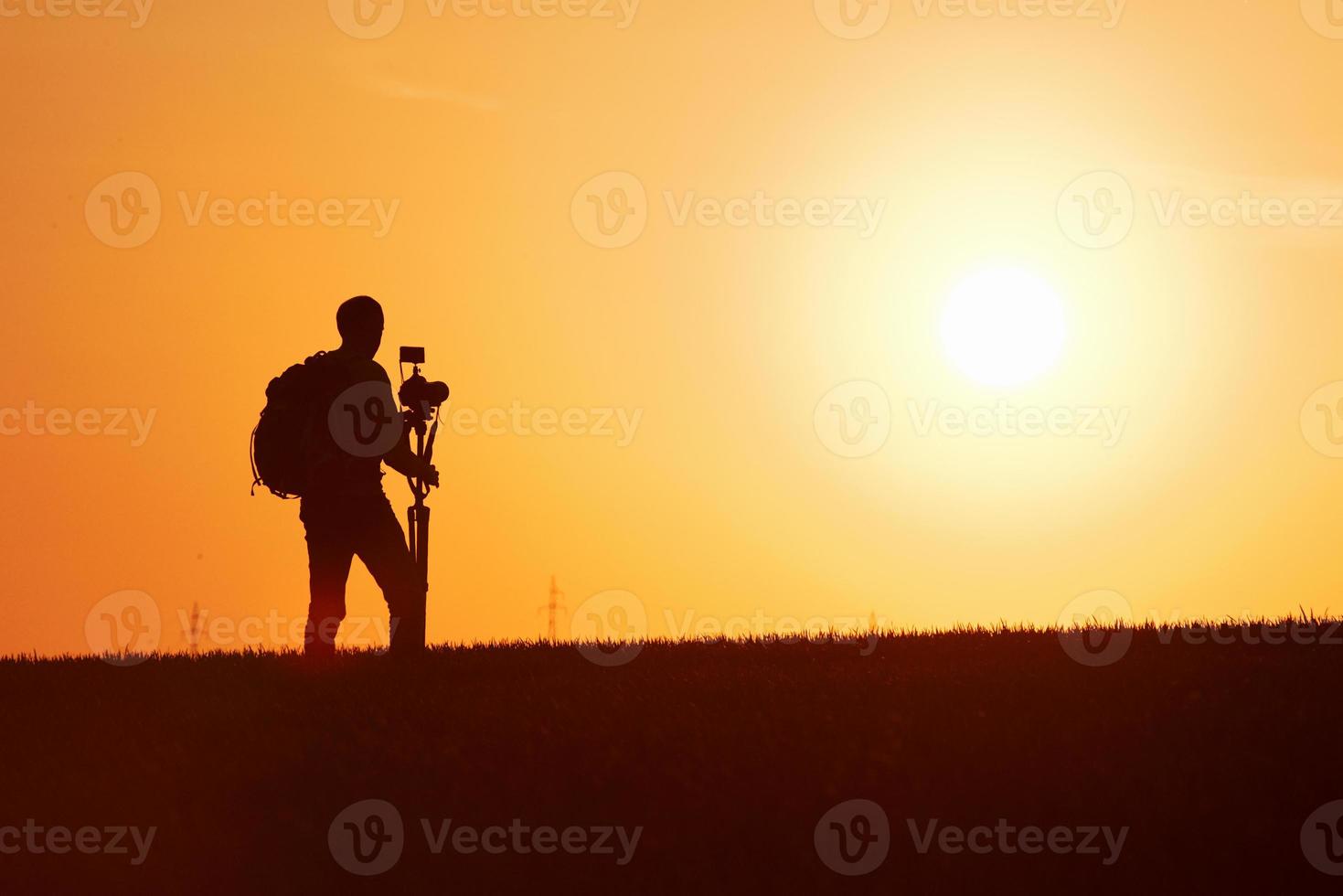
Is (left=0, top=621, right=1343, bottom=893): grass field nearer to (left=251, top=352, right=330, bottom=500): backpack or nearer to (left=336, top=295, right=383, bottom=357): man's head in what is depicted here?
(left=251, top=352, right=330, bottom=500): backpack

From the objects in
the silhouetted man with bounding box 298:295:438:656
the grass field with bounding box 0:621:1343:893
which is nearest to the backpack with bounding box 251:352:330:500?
the silhouetted man with bounding box 298:295:438:656

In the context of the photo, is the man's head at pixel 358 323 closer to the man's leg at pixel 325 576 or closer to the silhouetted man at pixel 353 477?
the silhouetted man at pixel 353 477

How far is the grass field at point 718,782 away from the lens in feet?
27.2

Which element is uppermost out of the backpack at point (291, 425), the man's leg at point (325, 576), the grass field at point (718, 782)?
the backpack at point (291, 425)

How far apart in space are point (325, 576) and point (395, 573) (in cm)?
53

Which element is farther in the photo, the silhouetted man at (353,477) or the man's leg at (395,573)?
the man's leg at (395,573)

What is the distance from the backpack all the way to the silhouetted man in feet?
0.20

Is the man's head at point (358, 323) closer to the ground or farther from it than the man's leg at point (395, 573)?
farther from it

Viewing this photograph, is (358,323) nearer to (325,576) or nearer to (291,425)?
(291,425)

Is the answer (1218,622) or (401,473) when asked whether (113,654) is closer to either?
(401,473)

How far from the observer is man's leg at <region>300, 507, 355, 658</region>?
13.2 metres

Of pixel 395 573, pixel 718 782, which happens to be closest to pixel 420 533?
pixel 395 573

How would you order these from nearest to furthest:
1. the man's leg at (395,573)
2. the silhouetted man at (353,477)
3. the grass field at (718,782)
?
the grass field at (718,782)
the silhouetted man at (353,477)
the man's leg at (395,573)

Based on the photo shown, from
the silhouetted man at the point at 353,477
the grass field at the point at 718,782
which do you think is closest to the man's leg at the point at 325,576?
the silhouetted man at the point at 353,477
